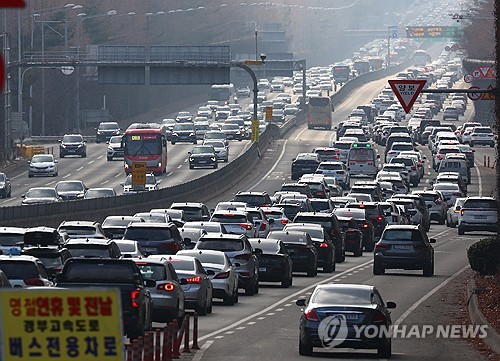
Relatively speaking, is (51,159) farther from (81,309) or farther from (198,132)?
(81,309)

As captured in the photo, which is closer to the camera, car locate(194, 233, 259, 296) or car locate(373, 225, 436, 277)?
car locate(194, 233, 259, 296)

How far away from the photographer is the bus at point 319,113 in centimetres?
13744

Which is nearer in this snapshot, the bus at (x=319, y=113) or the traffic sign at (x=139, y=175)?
the traffic sign at (x=139, y=175)

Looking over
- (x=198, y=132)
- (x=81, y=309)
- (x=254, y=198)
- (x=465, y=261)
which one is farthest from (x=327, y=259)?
(x=198, y=132)

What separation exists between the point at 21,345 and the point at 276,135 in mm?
118742

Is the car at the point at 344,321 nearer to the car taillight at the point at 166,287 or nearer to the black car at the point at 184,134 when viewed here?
the car taillight at the point at 166,287

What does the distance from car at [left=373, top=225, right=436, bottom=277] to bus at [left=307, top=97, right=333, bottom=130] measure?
311 feet

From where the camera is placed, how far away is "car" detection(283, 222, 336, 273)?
43.2 metres

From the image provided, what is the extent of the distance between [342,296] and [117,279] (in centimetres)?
333

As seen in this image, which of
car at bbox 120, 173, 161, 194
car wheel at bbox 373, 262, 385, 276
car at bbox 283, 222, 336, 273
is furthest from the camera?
car at bbox 120, 173, 161, 194

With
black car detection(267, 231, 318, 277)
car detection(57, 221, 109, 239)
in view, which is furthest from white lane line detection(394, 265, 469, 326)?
car detection(57, 221, 109, 239)

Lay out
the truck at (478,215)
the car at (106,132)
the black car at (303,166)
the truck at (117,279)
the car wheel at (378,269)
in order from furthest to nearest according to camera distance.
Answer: the car at (106,132)
the black car at (303,166)
the truck at (478,215)
the car wheel at (378,269)
the truck at (117,279)

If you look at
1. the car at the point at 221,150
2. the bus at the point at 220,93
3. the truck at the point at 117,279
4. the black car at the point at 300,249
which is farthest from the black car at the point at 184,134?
the truck at the point at 117,279

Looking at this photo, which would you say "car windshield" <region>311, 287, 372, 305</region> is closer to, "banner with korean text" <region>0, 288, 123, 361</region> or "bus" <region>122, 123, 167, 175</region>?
"banner with korean text" <region>0, 288, 123, 361</region>
